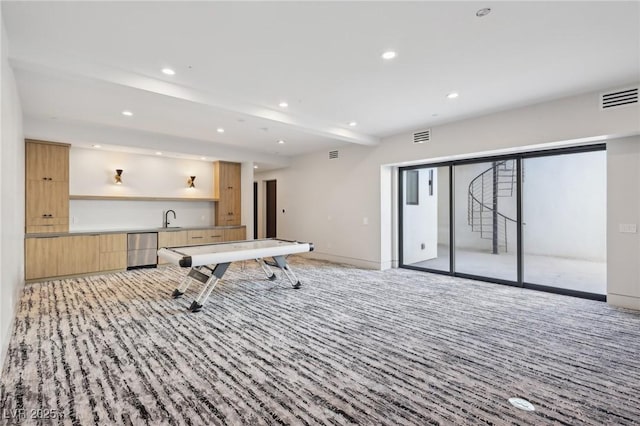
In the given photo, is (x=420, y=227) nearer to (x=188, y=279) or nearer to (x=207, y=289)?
(x=207, y=289)

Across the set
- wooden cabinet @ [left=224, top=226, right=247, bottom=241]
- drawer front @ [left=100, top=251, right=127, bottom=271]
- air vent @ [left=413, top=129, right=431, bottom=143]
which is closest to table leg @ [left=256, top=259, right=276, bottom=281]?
wooden cabinet @ [left=224, top=226, right=247, bottom=241]

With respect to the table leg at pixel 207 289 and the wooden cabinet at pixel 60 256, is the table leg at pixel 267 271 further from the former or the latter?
the wooden cabinet at pixel 60 256

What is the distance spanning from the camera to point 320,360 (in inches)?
103

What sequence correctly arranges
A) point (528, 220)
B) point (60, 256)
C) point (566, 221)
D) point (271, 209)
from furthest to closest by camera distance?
point (271, 209), point (60, 256), point (528, 220), point (566, 221)

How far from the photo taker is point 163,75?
3.53 metres

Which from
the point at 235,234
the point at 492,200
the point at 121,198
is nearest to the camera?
the point at 492,200

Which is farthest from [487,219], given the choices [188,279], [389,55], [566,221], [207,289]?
[188,279]

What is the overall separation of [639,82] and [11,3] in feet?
20.2

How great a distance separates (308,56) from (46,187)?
5.31 meters

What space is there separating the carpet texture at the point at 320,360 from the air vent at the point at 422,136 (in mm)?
2827

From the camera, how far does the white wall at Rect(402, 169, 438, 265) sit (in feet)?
22.1

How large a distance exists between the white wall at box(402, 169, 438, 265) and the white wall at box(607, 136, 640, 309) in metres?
2.95

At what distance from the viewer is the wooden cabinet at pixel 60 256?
5.12 metres

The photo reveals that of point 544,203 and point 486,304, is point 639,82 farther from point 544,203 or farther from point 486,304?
point 486,304
